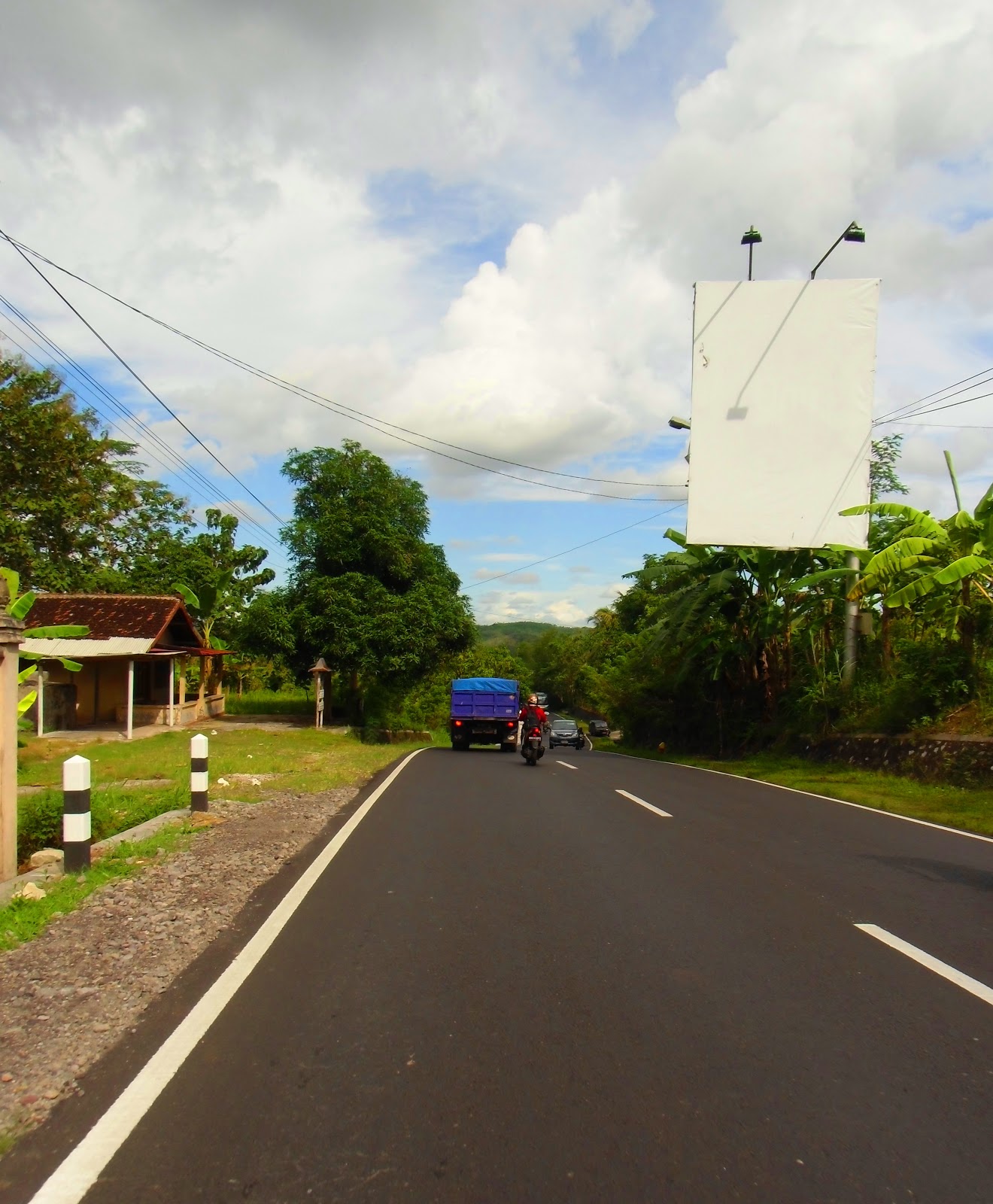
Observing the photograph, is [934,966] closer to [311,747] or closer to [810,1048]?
[810,1048]

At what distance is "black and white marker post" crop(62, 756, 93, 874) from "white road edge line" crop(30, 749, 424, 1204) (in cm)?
219

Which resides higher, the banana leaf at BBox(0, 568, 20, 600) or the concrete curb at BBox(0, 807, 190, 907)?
the banana leaf at BBox(0, 568, 20, 600)

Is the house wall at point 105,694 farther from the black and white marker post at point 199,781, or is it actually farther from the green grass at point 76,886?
the green grass at point 76,886

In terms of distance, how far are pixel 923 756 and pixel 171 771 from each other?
1334cm

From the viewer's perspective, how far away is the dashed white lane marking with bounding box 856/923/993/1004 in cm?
532

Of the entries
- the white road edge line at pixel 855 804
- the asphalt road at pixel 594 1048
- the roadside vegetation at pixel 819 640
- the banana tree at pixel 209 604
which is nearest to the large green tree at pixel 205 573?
the banana tree at pixel 209 604

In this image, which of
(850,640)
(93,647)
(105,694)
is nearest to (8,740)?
(850,640)

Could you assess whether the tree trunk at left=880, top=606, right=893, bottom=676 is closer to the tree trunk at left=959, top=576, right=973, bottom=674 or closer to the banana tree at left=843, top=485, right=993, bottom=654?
the banana tree at left=843, top=485, right=993, bottom=654

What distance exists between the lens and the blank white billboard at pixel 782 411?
784 inches

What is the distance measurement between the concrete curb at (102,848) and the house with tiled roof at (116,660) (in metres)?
17.4

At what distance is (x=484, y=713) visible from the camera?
30266 millimetres

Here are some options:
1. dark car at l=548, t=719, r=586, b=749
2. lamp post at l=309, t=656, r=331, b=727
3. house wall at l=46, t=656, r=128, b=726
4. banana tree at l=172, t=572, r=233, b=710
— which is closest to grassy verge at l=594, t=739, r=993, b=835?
lamp post at l=309, t=656, r=331, b=727

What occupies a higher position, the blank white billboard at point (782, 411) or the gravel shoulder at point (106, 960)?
the blank white billboard at point (782, 411)

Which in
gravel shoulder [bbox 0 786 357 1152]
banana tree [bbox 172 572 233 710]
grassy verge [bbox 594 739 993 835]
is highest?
banana tree [bbox 172 572 233 710]
